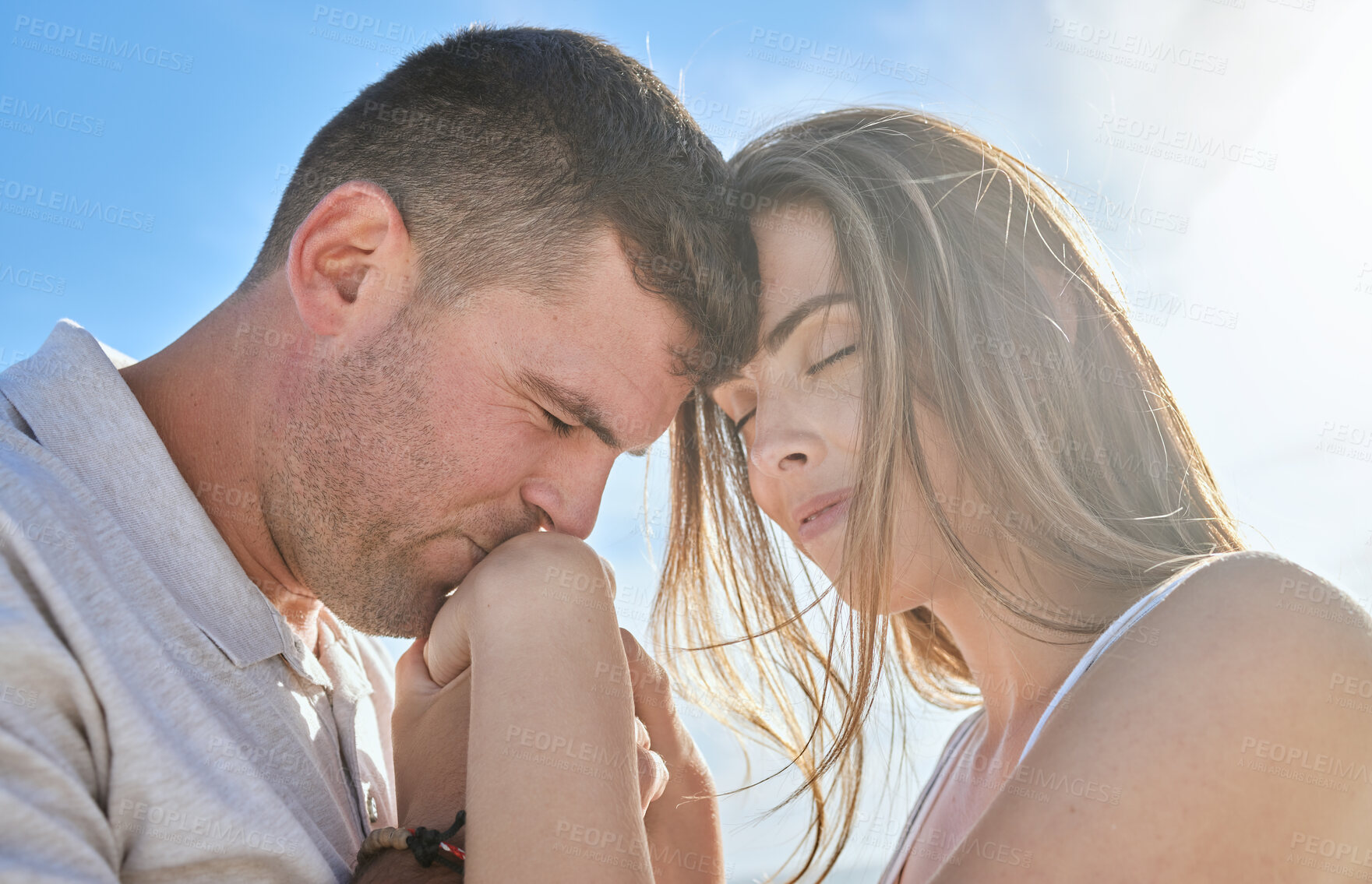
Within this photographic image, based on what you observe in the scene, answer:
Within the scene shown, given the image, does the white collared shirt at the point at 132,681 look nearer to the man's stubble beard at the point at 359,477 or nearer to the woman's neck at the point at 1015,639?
the man's stubble beard at the point at 359,477

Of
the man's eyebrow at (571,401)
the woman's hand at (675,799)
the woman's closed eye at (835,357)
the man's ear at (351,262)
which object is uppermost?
the man's ear at (351,262)

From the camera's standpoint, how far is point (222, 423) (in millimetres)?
2355

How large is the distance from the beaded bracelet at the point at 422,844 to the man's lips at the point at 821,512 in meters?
1.25

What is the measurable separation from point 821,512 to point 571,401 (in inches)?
30.9

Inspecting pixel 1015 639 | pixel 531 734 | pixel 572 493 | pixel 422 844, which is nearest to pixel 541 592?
pixel 531 734

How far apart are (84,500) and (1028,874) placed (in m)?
1.84

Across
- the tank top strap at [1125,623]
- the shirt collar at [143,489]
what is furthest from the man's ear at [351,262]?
the tank top strap at [1125,623]

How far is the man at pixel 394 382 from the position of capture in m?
1.91

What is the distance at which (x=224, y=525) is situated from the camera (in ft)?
7.57

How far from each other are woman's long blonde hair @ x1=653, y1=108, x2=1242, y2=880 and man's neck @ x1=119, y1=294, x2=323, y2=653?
154 centimetres

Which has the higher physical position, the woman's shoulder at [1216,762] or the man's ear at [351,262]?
the man's ear at [351,262]

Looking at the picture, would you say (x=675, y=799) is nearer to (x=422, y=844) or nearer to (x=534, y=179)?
(x=422, y=844)

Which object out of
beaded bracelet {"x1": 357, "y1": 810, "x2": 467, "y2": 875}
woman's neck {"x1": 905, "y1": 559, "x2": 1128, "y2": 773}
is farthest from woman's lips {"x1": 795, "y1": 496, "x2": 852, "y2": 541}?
beaded bracelet {"x1": 357, "y1": 810, "x2": 467, "y2": 875}

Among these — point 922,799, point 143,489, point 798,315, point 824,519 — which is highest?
point 798,315
